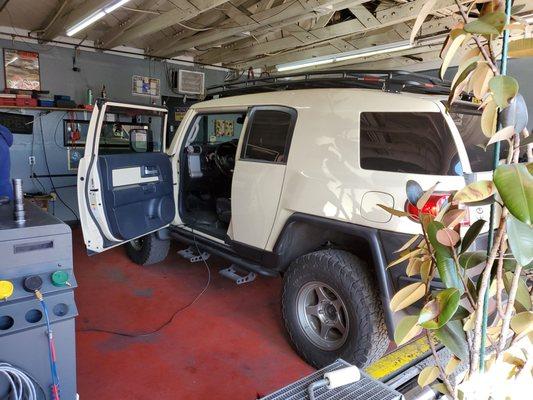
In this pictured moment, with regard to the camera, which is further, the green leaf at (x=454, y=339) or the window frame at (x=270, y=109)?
the window frame at (x=270, y=109)

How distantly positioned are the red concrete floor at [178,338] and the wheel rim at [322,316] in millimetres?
245

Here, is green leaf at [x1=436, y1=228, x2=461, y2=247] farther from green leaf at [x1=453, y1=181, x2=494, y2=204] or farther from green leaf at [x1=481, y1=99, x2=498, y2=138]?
green leaf at [x1=481, y1=99, x2=498, y2=138]

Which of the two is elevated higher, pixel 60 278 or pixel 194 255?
pixel 60 278

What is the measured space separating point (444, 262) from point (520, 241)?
7.9 inches

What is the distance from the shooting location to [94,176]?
10.8 feet

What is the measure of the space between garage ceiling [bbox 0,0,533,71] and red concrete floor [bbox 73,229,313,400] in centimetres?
305

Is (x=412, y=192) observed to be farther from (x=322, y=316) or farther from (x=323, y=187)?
(x=322, y=316)

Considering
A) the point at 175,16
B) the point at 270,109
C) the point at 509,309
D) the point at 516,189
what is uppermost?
the point at 175,16

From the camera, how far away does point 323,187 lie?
2570mm

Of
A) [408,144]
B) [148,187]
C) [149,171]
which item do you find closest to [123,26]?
[149,171]

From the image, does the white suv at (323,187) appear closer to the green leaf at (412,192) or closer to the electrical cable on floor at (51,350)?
the green leaf at (412,192)

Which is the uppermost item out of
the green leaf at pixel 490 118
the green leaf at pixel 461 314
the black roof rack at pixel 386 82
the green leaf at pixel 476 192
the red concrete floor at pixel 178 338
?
the black roof rack at pixel 386 82

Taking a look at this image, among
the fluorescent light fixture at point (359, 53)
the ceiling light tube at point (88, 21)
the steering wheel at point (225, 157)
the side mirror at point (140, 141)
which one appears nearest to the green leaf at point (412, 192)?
the side mirror at point (140, 141)

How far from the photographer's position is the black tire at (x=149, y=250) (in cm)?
439
